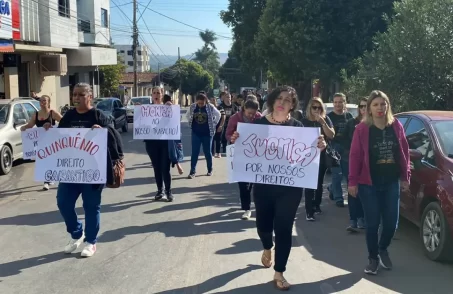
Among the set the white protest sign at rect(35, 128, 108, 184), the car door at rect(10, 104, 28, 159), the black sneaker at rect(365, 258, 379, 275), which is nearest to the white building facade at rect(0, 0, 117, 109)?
the car door at rect(10, 104, 28, 159)

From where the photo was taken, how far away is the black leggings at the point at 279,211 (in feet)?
16.2

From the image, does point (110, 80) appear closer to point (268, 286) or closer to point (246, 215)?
point (246, 215)

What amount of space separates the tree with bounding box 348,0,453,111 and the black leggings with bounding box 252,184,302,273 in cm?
811

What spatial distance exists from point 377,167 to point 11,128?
9337 mm

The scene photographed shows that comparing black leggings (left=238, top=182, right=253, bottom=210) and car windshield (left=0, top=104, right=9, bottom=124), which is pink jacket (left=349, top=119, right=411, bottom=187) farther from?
car windshield (left=0, top=104, right=9, bottom=124)

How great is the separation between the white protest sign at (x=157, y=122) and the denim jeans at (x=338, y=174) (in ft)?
9.12

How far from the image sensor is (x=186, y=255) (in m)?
6.07

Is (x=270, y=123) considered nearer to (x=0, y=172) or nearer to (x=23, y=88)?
(x=0, y=172)

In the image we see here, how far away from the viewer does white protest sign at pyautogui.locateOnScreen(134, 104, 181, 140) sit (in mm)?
9133

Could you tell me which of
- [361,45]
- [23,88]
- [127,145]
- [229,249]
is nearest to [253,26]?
[361,45]

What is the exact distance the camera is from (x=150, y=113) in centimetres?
973

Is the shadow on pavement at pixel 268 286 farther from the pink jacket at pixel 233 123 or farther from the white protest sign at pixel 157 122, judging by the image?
the white protest sign at pixel 157 122

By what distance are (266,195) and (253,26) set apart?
99.7 ft

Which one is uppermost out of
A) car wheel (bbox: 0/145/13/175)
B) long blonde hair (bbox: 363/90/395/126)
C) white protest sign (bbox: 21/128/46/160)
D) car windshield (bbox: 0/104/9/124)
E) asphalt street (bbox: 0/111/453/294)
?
long blonde hair (bbox: 363/90/395/126)
